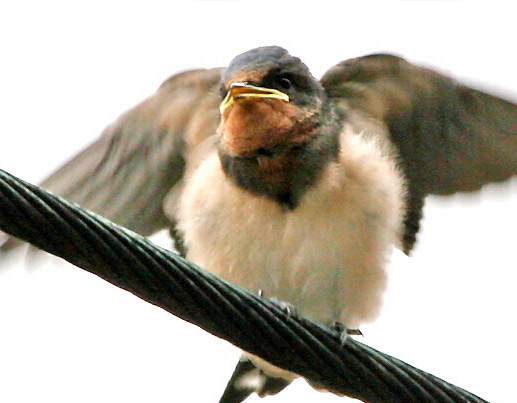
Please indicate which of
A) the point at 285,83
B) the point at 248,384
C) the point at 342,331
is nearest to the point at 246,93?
the point at 285,83

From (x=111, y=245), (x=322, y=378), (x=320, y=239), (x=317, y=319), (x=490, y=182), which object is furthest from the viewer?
(x=490, y=182)

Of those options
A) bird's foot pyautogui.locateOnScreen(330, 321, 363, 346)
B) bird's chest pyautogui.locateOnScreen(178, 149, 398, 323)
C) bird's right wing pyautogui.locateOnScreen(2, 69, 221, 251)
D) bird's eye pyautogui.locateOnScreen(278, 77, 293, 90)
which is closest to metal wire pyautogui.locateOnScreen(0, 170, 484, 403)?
bird's foot pyautogui.locateOnScreen(330, 321, 363, 346)

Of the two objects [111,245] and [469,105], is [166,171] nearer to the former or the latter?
[469,105]

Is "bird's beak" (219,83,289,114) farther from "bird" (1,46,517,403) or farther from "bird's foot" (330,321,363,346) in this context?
"bird's foot" (330,321,363,346)

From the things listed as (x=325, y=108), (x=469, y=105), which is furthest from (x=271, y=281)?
(x=469, y=105)

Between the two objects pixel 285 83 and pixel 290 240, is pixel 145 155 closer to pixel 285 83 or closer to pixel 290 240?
pixel 285 83

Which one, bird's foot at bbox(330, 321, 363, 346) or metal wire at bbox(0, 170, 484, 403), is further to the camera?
bird's foot at bbox(330, 321, 363, 346)
